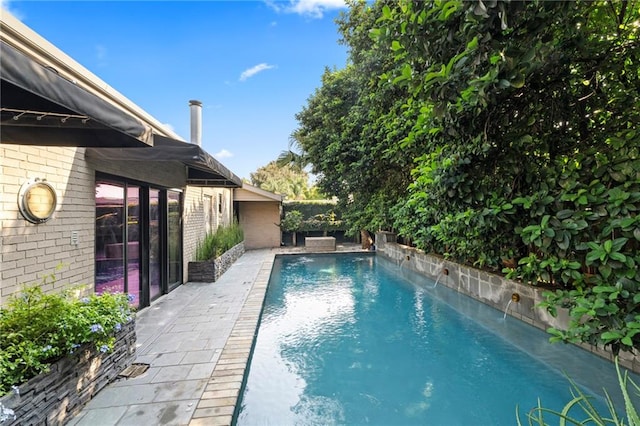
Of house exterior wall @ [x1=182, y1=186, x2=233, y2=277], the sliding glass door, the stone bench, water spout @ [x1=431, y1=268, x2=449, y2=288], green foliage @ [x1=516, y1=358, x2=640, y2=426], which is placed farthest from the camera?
the stone bench

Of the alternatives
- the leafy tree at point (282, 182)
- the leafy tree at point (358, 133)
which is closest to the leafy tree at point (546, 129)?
the leafy tree at point (358, 133)

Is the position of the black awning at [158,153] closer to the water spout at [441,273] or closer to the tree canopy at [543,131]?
the tree canopy at [543,131]

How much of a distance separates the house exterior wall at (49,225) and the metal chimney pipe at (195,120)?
5.10 m

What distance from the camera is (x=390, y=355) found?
4.92 m

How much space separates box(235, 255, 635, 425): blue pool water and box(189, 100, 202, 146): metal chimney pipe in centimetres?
560

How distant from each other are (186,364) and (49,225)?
2367 millimetres

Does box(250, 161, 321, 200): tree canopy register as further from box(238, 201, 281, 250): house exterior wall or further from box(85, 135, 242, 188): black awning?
box(85, 135, 242, 188): black awning

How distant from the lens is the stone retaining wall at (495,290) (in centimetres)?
459

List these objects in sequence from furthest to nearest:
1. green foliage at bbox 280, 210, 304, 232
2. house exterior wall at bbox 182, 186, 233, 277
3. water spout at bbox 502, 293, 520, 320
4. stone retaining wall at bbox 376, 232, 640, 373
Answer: green foliage at bbox 280, 210, 304, 232
house exterior wall at bbox 182, 186, 233, 277
water spout at bbox 502, 293, 520, 320
stone retaining wall at bbox 376, 232, 640, 373

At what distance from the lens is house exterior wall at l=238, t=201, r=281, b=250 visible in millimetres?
18484

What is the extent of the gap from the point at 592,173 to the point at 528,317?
286cm

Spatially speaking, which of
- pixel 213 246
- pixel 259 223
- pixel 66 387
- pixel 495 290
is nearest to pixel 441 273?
pixel 495 290

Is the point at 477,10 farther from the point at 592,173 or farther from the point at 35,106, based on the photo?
the point at 35,106

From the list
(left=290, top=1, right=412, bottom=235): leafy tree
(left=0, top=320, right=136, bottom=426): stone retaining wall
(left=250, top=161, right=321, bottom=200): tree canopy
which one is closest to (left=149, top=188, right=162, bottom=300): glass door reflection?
(left=0, top=320, right=136, bottom=426): stone retaining wall
